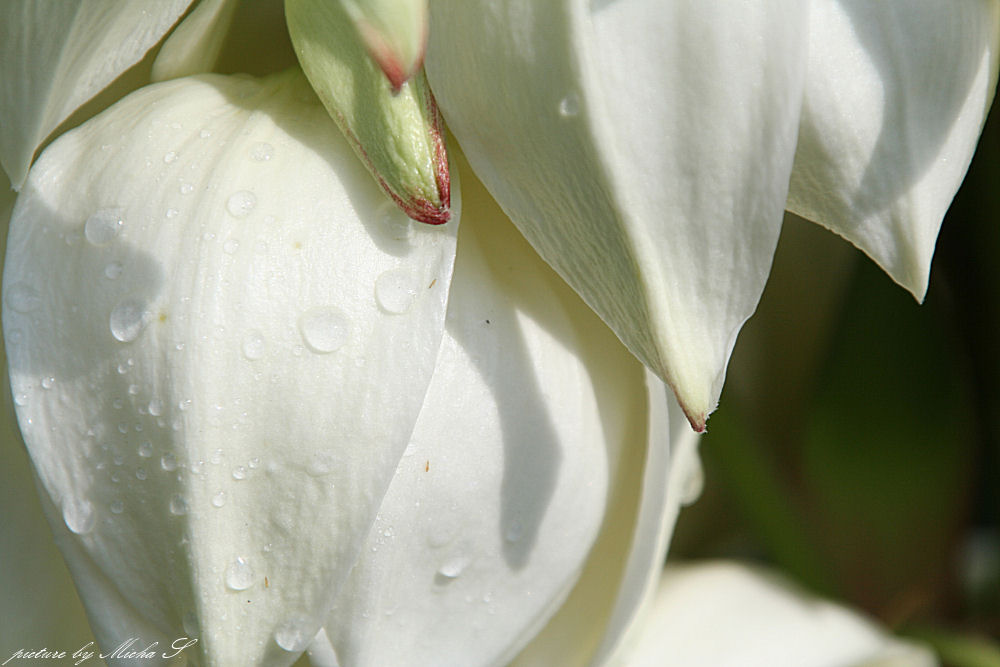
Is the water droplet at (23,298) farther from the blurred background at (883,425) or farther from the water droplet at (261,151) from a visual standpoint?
the blurred background at (883,425)

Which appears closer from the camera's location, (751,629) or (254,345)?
(254,345)

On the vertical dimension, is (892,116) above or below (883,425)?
above

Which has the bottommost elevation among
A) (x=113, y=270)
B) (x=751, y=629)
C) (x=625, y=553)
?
(x=751, y=629)

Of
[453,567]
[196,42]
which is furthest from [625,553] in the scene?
[196,42]

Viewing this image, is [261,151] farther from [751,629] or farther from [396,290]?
[751,629]

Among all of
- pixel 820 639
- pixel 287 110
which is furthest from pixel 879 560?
pixel 287 110

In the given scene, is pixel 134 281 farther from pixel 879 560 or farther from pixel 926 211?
pixel 879 560
